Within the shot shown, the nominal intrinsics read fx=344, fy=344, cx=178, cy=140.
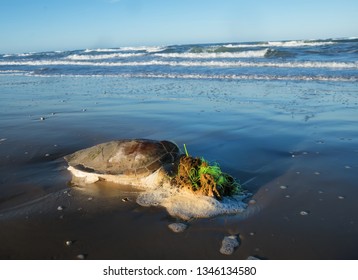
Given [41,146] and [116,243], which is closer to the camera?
[116,243]

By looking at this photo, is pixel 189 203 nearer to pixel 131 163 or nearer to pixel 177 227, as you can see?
pixel 177 227

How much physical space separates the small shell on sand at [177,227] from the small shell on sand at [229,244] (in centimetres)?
44

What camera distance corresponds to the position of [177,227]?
3.42 m

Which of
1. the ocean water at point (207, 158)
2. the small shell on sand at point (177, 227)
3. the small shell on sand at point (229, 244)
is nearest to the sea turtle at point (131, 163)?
the ocean water at point (207, 158)

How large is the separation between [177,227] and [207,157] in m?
2.07

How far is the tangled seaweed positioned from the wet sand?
331 millimetres

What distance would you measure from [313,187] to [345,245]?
4.22 feet

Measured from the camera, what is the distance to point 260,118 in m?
7.63

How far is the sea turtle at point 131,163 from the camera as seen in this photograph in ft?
14.3

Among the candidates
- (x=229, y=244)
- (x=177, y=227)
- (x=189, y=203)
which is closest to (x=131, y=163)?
(x=189, y=203)

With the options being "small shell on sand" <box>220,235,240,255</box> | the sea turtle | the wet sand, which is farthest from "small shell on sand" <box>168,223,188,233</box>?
the sea turtle

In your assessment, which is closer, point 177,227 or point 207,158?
point 177,227
